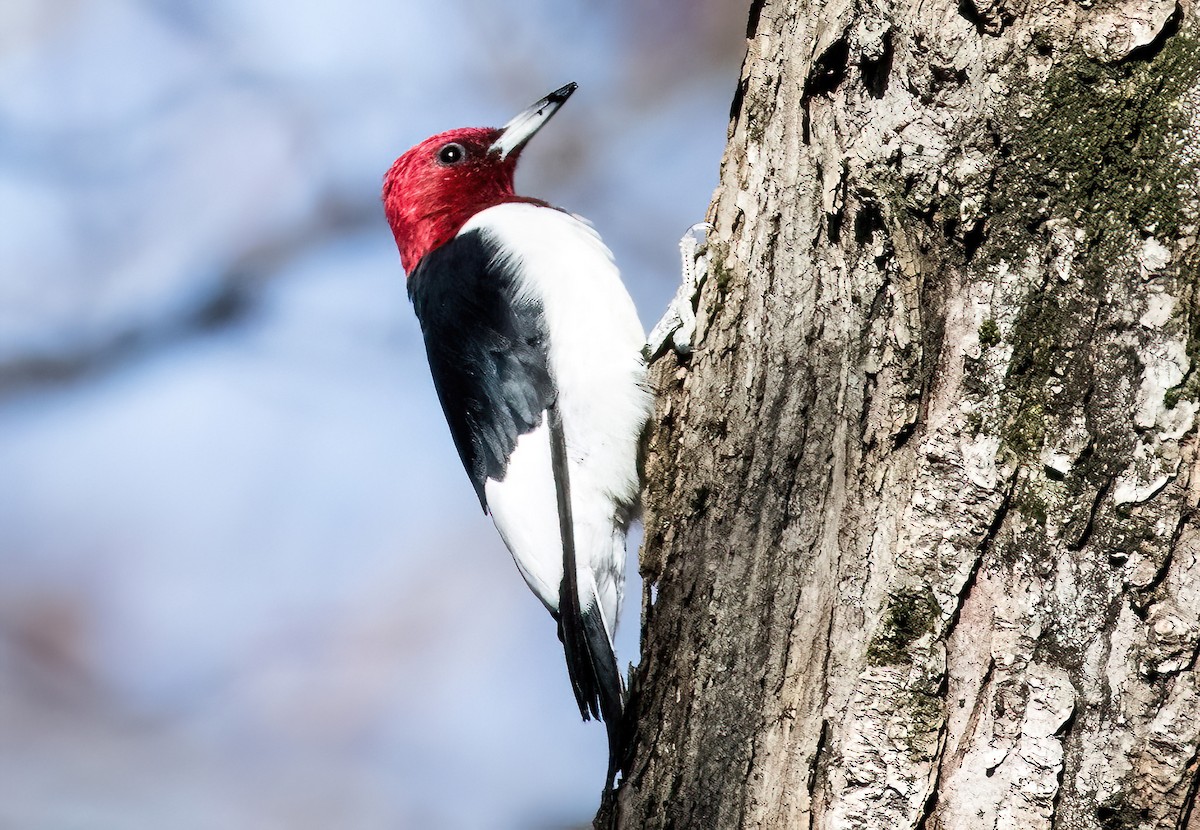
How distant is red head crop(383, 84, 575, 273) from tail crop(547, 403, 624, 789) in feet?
3.30

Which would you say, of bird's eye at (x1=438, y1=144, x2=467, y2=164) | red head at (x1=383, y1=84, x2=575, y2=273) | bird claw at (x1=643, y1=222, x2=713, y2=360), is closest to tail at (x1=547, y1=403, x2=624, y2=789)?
bird claw at (x1=643, y1=222, x2=713, y2=360)

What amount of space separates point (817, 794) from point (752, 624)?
25 centimetres

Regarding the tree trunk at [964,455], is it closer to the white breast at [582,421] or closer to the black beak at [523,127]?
the white breast at [582,421]

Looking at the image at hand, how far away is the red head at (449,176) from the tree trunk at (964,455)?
5.71ft

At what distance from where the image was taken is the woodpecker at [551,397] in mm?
2320

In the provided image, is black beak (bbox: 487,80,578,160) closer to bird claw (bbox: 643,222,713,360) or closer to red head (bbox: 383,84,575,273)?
red head (bbox: 383,84,575,273)

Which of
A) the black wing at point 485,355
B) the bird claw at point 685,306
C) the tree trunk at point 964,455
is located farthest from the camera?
the black wing at point 485,355

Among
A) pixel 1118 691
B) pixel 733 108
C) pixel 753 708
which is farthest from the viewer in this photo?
pixel 733 108

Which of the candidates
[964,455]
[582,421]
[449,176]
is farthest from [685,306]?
[449,176]

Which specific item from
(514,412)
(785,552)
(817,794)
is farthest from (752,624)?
(514,412)

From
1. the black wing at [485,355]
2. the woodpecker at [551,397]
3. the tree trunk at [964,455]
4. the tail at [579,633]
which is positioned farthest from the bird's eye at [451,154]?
the tree trunk at [964,455]

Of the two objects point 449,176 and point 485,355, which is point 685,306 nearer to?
point 485,355

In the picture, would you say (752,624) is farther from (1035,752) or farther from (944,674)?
(1035,752)

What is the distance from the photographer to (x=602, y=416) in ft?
7.57
